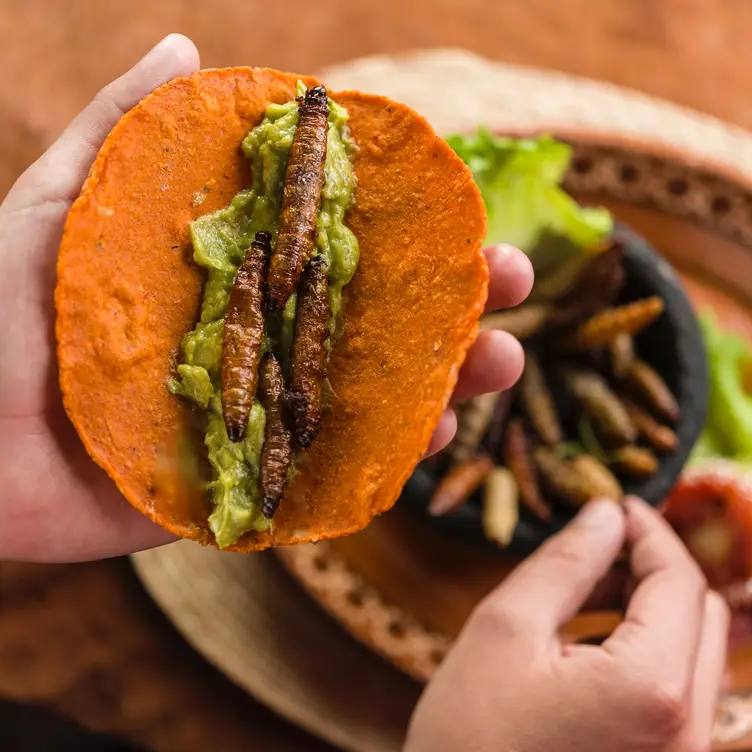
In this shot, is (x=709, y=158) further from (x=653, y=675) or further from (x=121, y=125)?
(x=121, y=125)

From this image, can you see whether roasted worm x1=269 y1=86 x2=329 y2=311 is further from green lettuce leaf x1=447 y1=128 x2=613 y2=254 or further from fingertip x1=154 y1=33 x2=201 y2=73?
green lettuce leaf x1=447 y1=128 x2=613 y2=254

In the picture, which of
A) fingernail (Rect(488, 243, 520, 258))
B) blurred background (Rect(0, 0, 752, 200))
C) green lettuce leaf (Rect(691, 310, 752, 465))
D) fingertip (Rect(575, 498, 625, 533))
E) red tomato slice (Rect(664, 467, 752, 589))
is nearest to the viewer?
fingernail (Rect(488, 243, 520, 258))

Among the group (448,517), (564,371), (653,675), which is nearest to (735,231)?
(564,371)

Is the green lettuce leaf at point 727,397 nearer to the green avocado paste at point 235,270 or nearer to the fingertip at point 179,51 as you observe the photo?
the green avocado paste at point 235,270

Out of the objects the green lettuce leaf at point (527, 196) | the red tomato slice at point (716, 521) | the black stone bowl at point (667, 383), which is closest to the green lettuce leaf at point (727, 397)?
the red tomato slice at point (716, 521)

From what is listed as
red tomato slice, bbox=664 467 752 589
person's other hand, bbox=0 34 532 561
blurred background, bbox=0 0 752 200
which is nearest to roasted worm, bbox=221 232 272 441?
person's other hand, bbox=0 34 532 561

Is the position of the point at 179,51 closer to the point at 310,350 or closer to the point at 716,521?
the point at 310,350
